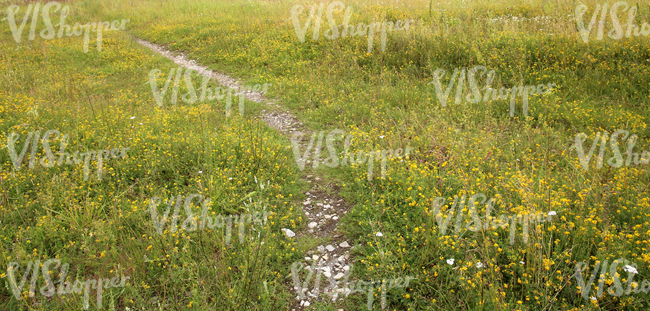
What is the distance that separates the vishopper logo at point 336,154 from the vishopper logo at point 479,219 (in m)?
1.16

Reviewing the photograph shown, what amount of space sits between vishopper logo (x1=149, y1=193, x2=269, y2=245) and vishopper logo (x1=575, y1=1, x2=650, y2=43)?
850cm

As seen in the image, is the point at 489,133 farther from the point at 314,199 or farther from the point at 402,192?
the point at 314,199

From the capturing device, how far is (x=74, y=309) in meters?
3.39

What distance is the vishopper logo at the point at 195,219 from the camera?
4332 mm

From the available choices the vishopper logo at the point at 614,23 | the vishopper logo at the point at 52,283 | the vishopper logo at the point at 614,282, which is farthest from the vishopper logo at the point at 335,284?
the vishopper logo at the point at 614,23

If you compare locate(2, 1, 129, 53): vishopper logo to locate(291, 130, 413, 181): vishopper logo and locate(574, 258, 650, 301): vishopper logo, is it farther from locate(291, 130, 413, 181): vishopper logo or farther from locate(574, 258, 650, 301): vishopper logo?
locate(574, 258, 650, 301): vishopper logo

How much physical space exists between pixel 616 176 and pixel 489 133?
1948 mm

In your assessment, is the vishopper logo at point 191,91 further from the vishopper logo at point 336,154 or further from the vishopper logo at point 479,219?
the vishopper logo at point 479,219

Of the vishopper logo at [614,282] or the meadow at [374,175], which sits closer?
the vishopper logo at [614,282]

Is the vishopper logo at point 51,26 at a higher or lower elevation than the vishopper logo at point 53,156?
higher

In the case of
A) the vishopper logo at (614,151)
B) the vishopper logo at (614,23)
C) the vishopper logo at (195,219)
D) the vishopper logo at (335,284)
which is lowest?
the vishopper logo at (335,284)

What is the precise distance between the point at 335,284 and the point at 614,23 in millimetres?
9422

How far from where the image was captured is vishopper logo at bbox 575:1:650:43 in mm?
8031

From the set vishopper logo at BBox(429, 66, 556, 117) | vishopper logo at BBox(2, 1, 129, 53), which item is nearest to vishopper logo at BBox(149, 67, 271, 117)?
vishopper logo at BBox(429, 66, 556, 117)
